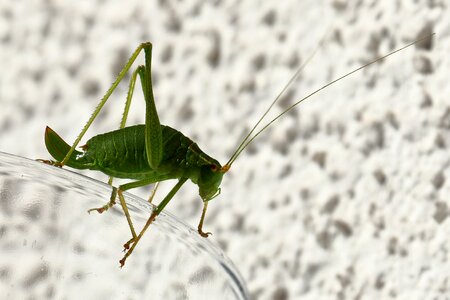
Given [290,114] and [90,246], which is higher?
[290,114]

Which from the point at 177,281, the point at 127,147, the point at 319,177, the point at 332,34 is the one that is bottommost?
the point at 177,281

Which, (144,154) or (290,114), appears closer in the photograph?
(144,154)

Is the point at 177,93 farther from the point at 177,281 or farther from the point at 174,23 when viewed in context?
the point at 177,281

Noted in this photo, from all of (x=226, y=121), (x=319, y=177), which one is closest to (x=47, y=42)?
(x=226, y=121)

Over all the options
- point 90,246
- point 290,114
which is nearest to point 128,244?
point 90,246

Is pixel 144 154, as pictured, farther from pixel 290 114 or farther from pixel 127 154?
pixel 290 114
